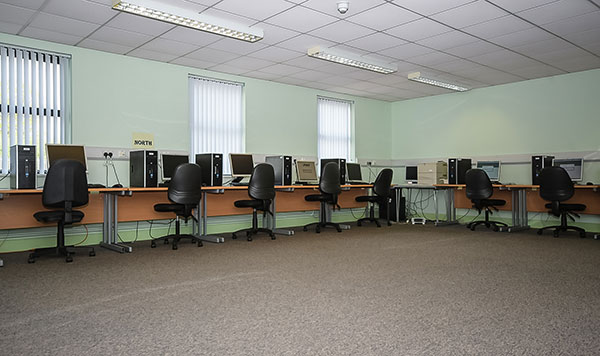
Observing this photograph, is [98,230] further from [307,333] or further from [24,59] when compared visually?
[307,333]

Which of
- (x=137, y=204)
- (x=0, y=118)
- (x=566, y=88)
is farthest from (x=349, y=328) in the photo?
(x=566, y=88)

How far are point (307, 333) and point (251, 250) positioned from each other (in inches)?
112

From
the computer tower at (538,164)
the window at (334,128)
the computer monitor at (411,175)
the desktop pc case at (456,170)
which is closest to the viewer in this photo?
the computer tower at (538,164)

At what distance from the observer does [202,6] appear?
14.2 ft

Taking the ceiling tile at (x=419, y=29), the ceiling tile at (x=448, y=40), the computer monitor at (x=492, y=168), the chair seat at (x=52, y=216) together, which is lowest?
the chair seat at (x=52, y=216)

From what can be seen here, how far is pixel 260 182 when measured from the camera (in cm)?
602

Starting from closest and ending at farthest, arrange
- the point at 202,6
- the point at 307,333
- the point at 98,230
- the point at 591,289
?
the point at 307,333 < the point at 591,289 < the point at 202,6 < the point at 98,230

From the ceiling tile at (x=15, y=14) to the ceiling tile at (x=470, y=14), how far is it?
4156mm

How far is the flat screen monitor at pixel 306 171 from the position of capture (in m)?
7.52

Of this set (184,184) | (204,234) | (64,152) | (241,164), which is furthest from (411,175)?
(64,152)

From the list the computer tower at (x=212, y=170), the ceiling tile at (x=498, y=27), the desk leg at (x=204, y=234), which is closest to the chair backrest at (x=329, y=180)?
the computer tower at (x=212, y=170)

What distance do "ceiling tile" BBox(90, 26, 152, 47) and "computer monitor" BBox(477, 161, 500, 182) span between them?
19.1 ft

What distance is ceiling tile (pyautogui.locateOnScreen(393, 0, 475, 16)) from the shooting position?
13.7 feet

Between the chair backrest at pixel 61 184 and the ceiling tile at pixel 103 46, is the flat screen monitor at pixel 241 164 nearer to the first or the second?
the ceiling tile at pixel 103 46
